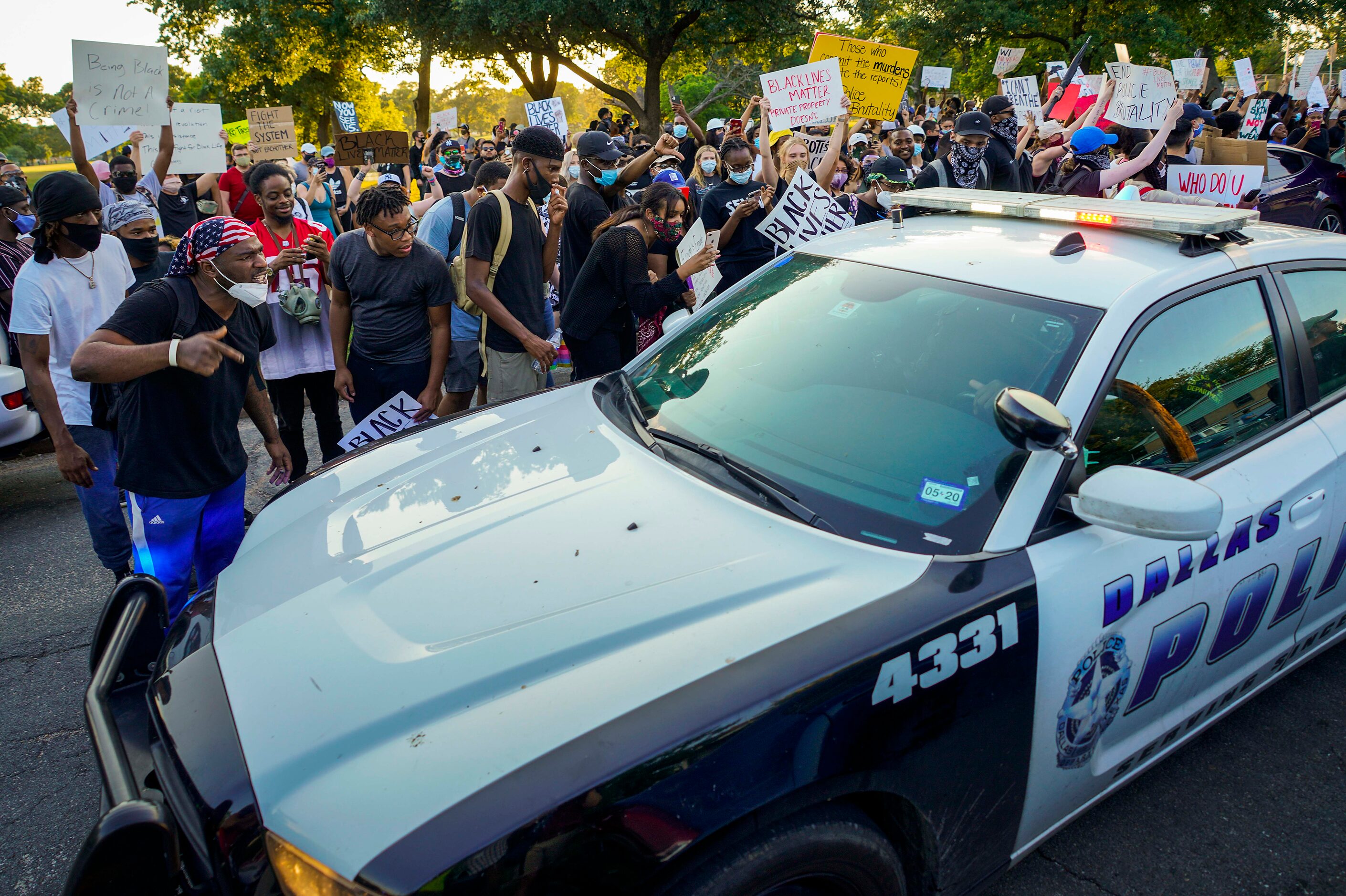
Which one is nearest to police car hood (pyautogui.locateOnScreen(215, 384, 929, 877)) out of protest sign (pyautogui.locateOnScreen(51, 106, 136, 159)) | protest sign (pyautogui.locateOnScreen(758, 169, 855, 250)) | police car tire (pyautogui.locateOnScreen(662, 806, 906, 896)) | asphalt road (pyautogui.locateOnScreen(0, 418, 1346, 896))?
police car tire (pyautogui.locateOnScreen(662, 806, 906, 896))

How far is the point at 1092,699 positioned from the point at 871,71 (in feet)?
21.2

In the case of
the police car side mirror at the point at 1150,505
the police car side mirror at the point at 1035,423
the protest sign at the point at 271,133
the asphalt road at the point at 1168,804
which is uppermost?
the protest sign at the point at 271,133

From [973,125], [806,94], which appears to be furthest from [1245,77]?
[806,94]

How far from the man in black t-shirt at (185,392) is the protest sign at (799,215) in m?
3.15

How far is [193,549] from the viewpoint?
3.27m

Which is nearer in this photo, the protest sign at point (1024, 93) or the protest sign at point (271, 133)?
the protest sign at point (271, 133)

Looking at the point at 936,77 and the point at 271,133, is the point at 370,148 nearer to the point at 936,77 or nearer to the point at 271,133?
the point at 271,133

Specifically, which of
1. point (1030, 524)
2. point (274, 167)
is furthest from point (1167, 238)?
point (274, 167)

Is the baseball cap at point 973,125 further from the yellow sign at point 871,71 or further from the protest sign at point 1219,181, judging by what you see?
the protest sign at point 1219,181

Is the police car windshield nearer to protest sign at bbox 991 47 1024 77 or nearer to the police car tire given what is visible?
the police car tire

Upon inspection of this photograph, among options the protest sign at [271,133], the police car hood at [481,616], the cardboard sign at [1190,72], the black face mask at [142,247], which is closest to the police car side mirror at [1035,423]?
the police car hood at [481,616]

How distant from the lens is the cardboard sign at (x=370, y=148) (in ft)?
29.5

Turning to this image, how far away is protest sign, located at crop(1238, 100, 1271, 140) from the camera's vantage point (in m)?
11.9

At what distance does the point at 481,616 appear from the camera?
70.6 inches
